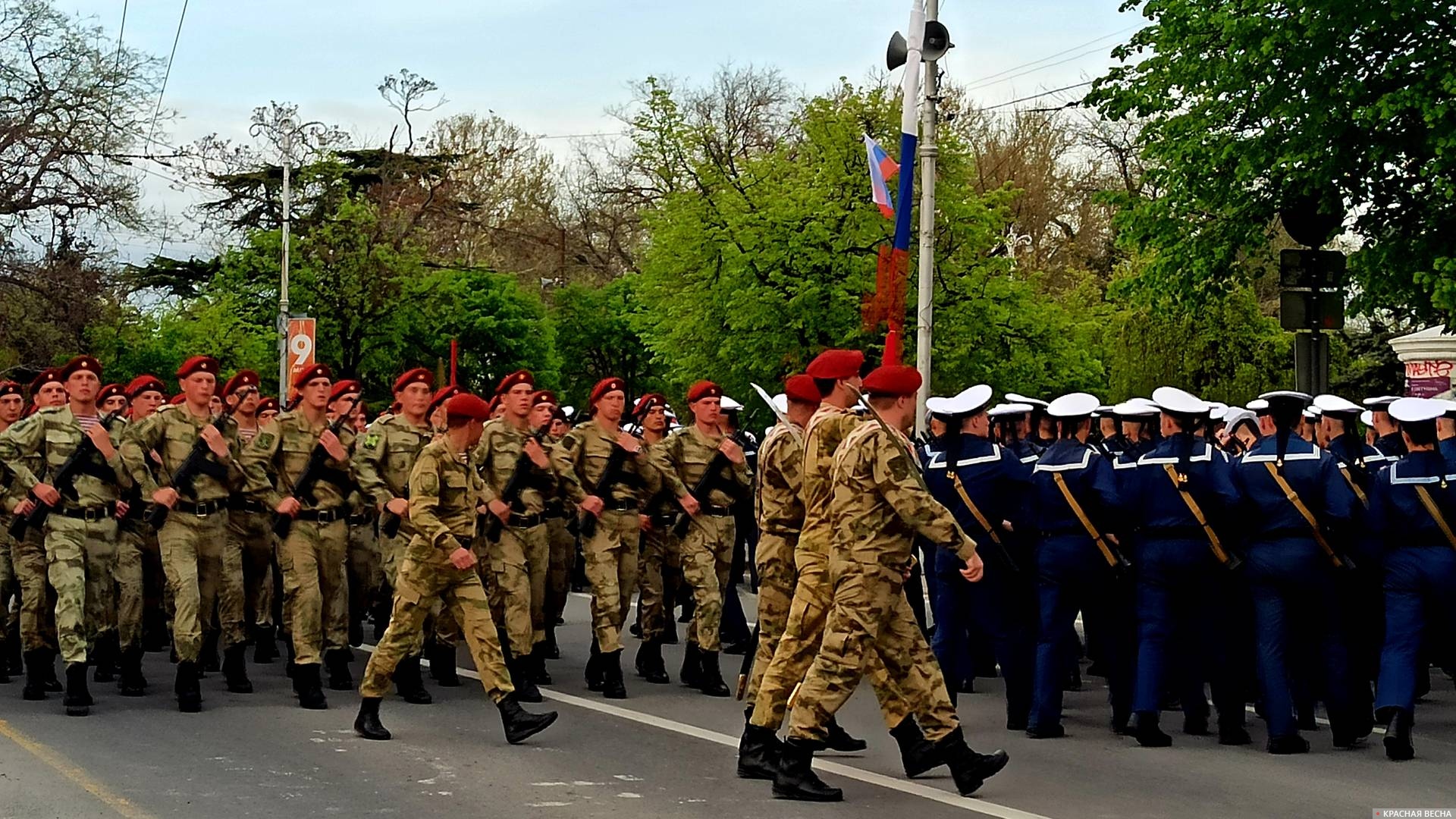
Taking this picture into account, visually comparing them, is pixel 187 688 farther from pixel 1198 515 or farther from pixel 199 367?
pixel 1198 515

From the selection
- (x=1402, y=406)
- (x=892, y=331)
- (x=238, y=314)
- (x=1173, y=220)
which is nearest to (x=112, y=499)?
(x=1402, y=406)

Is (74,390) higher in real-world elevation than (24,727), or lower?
higher

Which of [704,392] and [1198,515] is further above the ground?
[704,392]

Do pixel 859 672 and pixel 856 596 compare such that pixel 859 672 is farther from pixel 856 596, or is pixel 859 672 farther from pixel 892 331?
pixel 892 331

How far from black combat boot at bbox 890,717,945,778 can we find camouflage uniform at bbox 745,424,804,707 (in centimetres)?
84

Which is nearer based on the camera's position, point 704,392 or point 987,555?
point 987,555

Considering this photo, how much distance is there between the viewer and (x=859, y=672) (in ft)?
26.4

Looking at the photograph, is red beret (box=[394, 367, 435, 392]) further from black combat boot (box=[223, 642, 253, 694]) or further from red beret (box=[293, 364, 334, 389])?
black combat boot (box=[223, 642, 253, 694])

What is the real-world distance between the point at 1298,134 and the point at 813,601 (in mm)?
16187

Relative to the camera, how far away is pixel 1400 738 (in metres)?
9.43

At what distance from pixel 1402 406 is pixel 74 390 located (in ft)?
25.6

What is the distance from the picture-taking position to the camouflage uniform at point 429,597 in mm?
9453

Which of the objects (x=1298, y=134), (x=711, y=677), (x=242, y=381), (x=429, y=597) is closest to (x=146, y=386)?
(x=242, y=381)

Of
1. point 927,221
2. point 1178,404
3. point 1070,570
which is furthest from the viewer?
point 927,221
